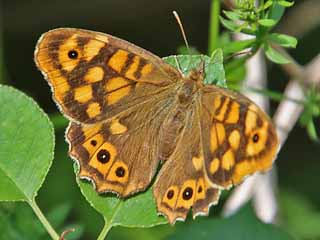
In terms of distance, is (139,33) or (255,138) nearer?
(255,138)

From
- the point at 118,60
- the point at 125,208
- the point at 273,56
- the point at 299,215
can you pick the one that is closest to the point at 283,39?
the point at 273,56

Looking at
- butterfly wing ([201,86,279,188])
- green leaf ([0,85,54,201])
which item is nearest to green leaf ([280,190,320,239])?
butterfly wing ([201,86,279,188])

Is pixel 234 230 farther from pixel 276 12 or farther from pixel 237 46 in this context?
pixel 276 12

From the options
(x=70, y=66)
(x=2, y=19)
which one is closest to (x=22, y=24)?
(x=2, y=19)

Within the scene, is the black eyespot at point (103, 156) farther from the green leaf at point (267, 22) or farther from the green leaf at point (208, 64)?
the green leaf at point (267, 22)

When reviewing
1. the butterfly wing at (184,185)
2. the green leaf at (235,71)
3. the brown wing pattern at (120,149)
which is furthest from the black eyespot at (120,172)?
the green leaf at (235,71)
